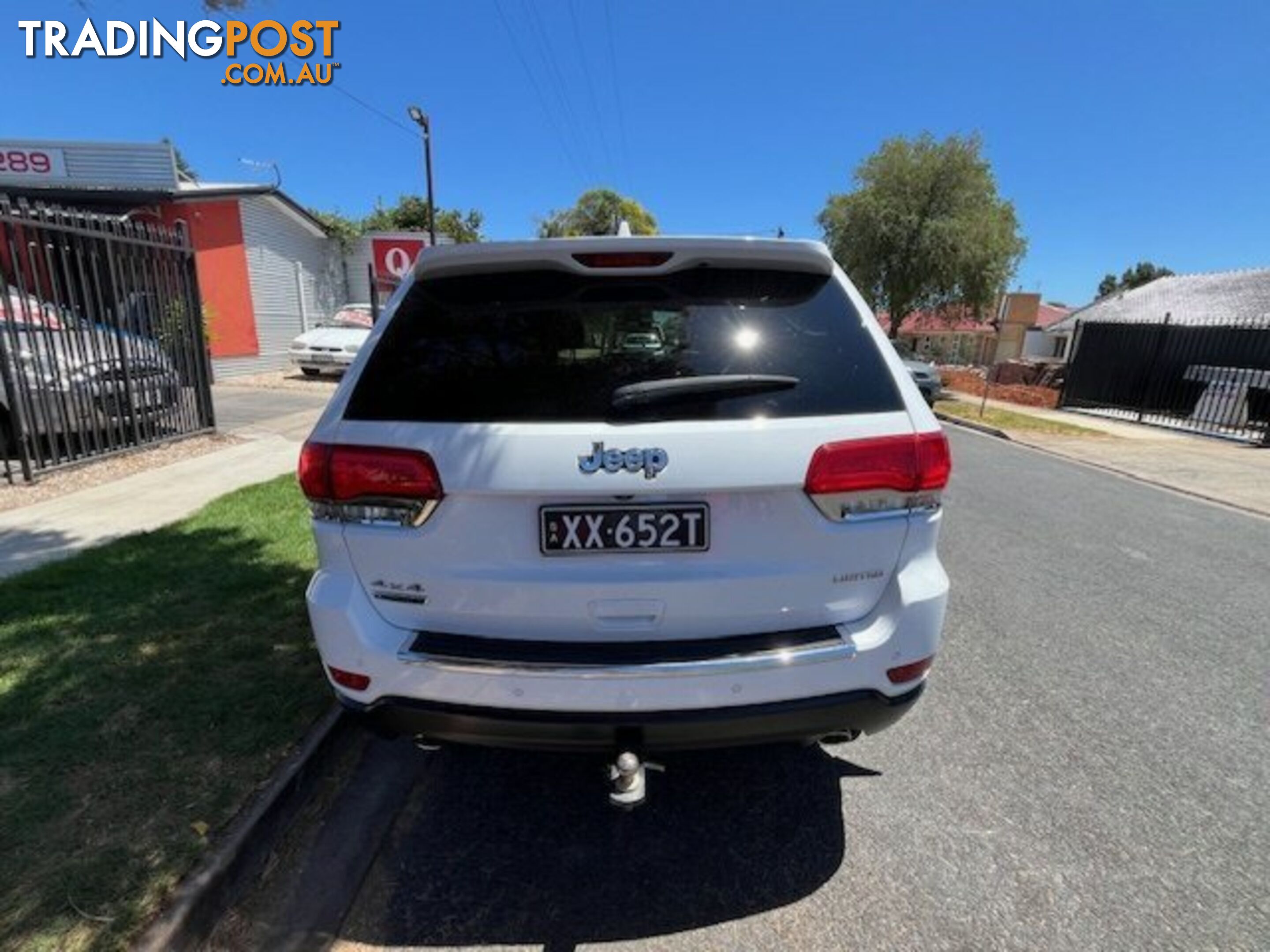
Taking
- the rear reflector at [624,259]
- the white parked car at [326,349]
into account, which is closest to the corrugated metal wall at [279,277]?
the white parked car at [326,349]

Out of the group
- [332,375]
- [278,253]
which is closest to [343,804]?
[332,375]

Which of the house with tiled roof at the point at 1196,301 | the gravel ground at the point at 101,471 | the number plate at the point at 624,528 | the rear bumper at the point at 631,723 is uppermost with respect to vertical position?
the house with tiled roof at the point at 1196,301

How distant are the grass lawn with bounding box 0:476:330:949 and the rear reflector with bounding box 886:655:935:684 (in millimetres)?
2192

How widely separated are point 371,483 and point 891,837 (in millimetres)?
2166

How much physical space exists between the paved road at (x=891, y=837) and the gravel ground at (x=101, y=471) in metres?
5.51

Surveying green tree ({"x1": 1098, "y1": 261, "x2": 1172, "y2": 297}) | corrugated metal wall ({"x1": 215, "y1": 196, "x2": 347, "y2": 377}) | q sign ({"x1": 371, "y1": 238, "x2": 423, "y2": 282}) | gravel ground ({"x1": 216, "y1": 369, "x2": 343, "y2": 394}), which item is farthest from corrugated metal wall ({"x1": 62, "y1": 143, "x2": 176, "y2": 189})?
green tree ({"x1": 1098, "y1": 261, "x2": 1172, "y2": 297})

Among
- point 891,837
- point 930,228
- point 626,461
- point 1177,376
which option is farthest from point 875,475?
point 930,228

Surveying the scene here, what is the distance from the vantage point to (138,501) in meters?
6.20

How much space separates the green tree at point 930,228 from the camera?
23828mm

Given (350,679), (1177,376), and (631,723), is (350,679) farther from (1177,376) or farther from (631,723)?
(1177,376)

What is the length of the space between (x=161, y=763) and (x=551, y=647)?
173 cm

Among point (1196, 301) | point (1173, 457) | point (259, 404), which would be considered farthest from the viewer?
point (1196, 301)

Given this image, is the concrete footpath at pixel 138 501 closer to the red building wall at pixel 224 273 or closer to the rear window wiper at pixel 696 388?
the rear window wiper at pixel 696 388

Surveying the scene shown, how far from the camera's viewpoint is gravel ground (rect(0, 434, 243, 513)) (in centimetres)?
628
